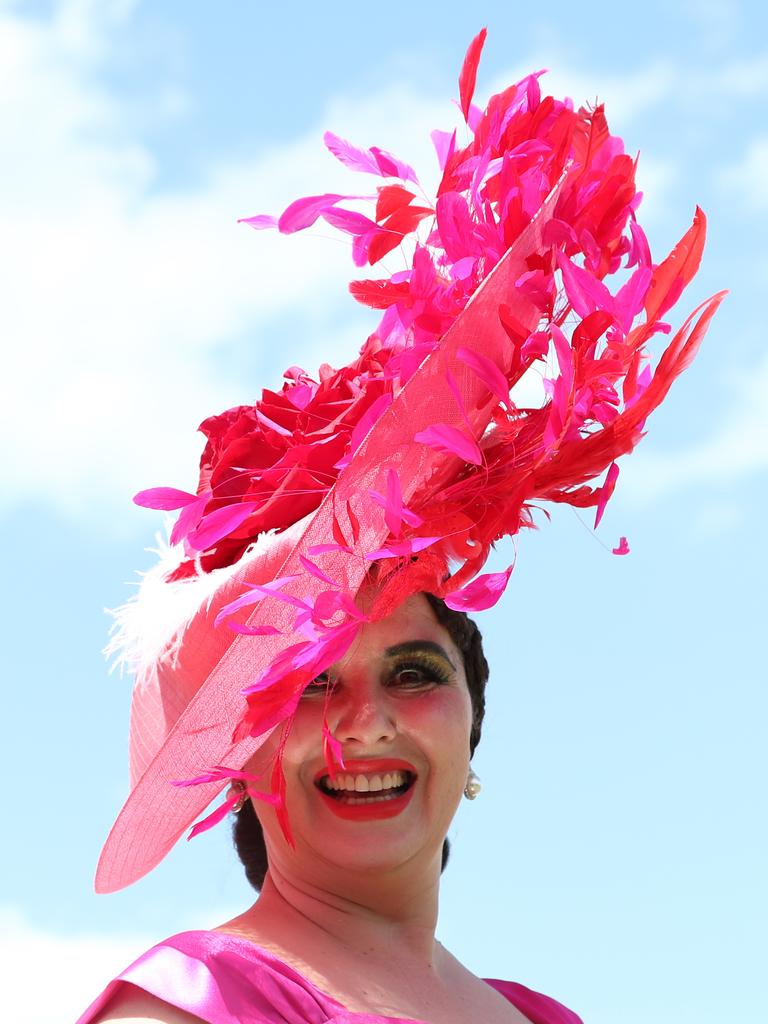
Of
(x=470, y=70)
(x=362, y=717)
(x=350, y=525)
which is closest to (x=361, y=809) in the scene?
(x=362, y=717)

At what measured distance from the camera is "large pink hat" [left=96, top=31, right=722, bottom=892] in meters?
3.22

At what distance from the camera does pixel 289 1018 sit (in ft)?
10.4

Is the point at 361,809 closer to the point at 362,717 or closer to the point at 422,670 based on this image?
the point at 362,717

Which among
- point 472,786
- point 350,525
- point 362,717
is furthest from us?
point 472,786

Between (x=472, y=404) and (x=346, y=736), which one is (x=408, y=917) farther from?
(x=472, y=404)

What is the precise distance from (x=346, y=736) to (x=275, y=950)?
42 centimetres

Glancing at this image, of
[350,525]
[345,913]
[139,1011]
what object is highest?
[350,525]

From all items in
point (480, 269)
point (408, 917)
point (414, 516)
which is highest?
point (480, 269)

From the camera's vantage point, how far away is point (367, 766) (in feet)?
11.2

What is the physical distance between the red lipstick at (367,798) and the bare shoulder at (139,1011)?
0.51m

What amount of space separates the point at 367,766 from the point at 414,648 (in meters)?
0.26

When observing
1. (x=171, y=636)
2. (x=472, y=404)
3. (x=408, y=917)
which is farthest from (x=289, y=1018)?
(x=472, y=404)

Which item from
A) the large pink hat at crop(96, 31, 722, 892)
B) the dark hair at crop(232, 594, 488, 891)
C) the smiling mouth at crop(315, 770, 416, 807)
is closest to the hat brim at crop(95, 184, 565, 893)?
the large pink hat at crop(96, 31, 722, 892)

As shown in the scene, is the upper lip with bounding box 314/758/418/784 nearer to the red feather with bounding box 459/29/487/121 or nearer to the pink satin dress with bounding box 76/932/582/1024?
the pink satin dress with bounding box 76/932/582/1024
